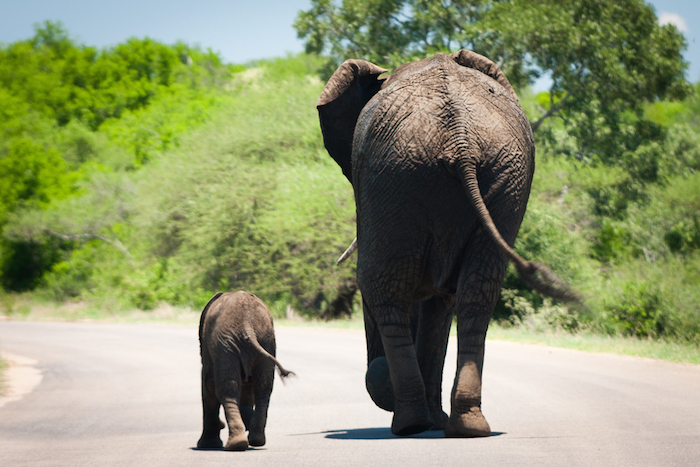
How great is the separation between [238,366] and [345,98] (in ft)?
6.98

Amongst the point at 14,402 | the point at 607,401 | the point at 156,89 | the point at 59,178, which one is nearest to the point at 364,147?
the point at 607,401

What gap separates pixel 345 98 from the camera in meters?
5.82

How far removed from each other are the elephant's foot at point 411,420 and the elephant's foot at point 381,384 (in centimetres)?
28

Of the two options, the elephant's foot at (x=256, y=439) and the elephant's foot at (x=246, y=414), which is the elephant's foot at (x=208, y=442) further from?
the elephant's foot at (x=256, y=439)

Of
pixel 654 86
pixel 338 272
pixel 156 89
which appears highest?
pixel 156 89

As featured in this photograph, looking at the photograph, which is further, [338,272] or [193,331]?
[338,272]

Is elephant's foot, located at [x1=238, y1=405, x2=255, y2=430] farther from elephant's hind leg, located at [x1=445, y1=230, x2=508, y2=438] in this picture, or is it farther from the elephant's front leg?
elephant's hind leg, located at [x1=445, y1=230, x2=508, y2=438]

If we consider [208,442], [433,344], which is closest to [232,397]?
[208,442]

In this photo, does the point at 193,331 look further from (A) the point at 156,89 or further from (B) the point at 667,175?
(A) the point at 156,89

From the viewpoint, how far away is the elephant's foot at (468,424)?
4.73m

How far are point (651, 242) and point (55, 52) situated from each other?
47.4 meters

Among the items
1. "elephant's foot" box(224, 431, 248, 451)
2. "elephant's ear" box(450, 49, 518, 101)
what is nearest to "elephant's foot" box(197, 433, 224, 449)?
"elephant's foot" box(224, 431, 248, 451)

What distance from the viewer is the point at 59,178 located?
42625mm

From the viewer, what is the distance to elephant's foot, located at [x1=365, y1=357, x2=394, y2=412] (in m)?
5.49
